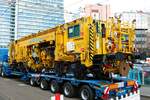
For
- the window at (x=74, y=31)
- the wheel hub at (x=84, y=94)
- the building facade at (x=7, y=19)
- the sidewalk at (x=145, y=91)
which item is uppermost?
the building facade at (x=7, y=19)

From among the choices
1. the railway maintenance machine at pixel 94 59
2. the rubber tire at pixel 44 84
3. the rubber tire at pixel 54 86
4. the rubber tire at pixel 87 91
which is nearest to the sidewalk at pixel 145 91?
the railway maintenance machine at pixel 94 59

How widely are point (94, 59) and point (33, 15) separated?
15.1 meters

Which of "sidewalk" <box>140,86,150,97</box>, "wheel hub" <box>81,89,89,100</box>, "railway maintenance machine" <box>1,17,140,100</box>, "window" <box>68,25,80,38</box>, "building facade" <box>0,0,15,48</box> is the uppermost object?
"building facade" <box>0,0,15,48</box>

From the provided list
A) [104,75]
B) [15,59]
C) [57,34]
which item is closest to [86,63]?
[104,75]

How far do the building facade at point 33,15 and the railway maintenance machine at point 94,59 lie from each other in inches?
389

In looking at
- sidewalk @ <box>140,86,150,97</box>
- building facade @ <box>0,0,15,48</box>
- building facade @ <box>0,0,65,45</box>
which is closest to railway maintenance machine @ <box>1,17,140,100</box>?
sidewalk @ <box>140,86,150,97</box>

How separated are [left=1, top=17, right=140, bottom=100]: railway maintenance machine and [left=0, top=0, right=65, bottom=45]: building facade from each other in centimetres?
988

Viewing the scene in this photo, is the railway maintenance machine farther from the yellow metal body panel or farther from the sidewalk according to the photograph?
the sidewalk

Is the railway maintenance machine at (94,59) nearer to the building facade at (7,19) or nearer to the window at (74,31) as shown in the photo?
the window at (74,31)

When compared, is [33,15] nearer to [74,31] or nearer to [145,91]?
[74,31]

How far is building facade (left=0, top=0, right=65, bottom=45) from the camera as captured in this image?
26906 millimetres

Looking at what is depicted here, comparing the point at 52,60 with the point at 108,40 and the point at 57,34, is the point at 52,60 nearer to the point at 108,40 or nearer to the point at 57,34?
the point at 57,34

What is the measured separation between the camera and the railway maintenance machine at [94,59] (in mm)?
13719

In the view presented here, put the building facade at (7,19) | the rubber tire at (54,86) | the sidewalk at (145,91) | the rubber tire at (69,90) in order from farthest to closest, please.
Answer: the building facade at (7,19) < the rubber tire at (54,86) < the sidewalk at (145,91) < the rubber tire at (69,90)
